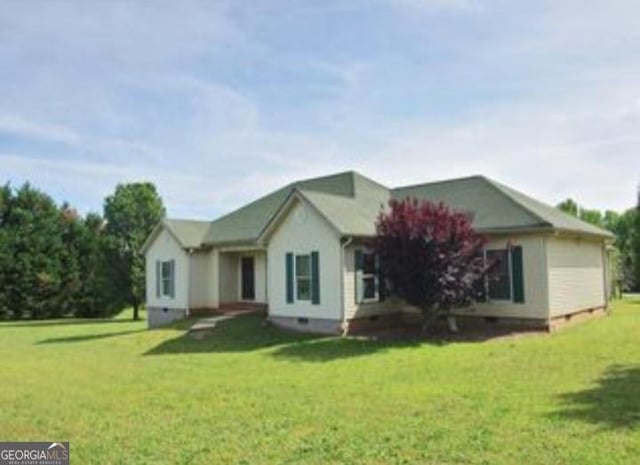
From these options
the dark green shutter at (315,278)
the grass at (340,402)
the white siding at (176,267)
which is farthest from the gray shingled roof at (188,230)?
the grass at (340,402)

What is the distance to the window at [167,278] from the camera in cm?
2705

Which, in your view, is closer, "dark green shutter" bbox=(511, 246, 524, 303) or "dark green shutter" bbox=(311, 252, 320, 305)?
"dark green shutter" bbox=(511, 246, 524, 303)

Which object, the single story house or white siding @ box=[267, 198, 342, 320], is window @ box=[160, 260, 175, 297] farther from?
white siding @ box=[267, 198, 342, 320]

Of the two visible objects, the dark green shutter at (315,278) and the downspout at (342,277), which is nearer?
the downspout at (342,277)

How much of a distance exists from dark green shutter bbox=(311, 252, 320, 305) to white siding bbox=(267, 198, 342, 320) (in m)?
0.13

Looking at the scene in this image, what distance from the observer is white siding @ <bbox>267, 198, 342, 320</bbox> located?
19.7 m

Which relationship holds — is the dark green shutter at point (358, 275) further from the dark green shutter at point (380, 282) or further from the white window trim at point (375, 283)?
the dark green shutter at point (380, 282)

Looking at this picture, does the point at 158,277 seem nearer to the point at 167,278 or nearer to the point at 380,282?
the point at 167,278

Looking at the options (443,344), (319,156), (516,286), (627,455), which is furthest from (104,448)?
(319,156)

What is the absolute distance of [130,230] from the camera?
39188 millimetres

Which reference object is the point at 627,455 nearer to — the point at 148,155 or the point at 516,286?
the point at 516,286

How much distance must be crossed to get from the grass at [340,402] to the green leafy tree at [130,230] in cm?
1989

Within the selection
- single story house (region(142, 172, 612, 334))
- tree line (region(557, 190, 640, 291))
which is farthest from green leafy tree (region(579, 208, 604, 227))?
single story house (region(142, 172, 612, 334))

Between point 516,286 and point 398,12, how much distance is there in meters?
9.76
